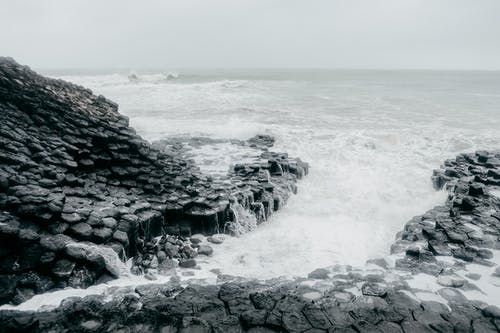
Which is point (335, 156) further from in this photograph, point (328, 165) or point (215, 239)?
point (215, 239)

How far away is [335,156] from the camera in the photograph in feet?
47.0

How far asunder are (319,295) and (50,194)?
5256 mm

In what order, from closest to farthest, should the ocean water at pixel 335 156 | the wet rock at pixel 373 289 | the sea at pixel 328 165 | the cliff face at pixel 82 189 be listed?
1. the wet rock at pixel 373 289
2. the cliff face at pixel 82 189
3. the sea at pixel 328 165
4. the ocean water at pixel 335 156

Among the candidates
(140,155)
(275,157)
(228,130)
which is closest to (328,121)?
(228,130)

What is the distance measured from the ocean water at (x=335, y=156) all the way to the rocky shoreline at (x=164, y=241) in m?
0.71

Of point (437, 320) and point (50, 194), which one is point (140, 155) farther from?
point (437, 320)

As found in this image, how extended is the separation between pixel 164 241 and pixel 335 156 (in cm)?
900

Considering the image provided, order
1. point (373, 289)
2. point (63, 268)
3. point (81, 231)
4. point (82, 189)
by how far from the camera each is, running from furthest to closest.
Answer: point (82, 189) → point (81, 231) → point (63, 268) → point (373, 289)

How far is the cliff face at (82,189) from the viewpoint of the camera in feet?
18.4

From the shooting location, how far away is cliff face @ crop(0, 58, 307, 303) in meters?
5.59

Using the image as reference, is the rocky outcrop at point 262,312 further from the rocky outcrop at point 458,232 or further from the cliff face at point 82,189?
the rocky outcrop at point 458,232

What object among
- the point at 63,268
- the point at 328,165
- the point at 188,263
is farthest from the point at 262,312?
the point at 328,165

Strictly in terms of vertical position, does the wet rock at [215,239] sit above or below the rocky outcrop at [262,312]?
below

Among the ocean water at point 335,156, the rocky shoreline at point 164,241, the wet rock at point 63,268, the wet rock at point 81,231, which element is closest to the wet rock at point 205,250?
the rocky shoreline at point 164,241
